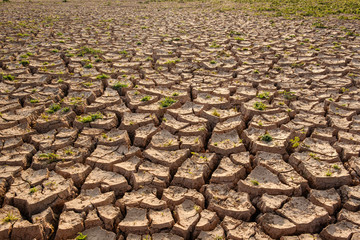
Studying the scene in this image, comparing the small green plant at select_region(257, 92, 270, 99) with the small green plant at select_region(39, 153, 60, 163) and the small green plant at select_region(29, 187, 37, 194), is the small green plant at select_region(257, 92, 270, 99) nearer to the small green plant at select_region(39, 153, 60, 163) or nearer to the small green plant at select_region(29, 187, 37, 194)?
the small green plant at select_region(39, 153, 60, 163)

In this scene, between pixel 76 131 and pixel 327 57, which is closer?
pixel 76 131

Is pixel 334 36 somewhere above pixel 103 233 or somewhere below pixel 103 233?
above

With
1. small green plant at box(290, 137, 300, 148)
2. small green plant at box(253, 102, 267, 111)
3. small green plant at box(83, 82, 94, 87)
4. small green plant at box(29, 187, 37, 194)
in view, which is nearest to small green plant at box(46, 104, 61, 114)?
small green plant at box(83, 82, 94, 87)

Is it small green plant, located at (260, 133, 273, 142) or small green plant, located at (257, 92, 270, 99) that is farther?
small green plant, located at (257, 92, 270, 99)

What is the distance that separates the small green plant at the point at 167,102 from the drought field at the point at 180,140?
0.10m

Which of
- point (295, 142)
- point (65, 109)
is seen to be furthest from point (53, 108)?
point (295, 142)

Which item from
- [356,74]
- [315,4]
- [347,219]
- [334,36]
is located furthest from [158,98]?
[315,4]

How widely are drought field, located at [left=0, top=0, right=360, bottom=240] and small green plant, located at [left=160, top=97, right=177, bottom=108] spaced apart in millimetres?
102

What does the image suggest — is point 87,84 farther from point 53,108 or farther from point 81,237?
point 81,237

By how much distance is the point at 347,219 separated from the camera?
2.50 meters

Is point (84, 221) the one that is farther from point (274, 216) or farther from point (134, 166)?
point (274, 216)

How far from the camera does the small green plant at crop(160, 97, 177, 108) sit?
4242 millimetres

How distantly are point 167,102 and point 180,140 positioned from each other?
37.0 inches

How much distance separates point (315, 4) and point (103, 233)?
1333cm
